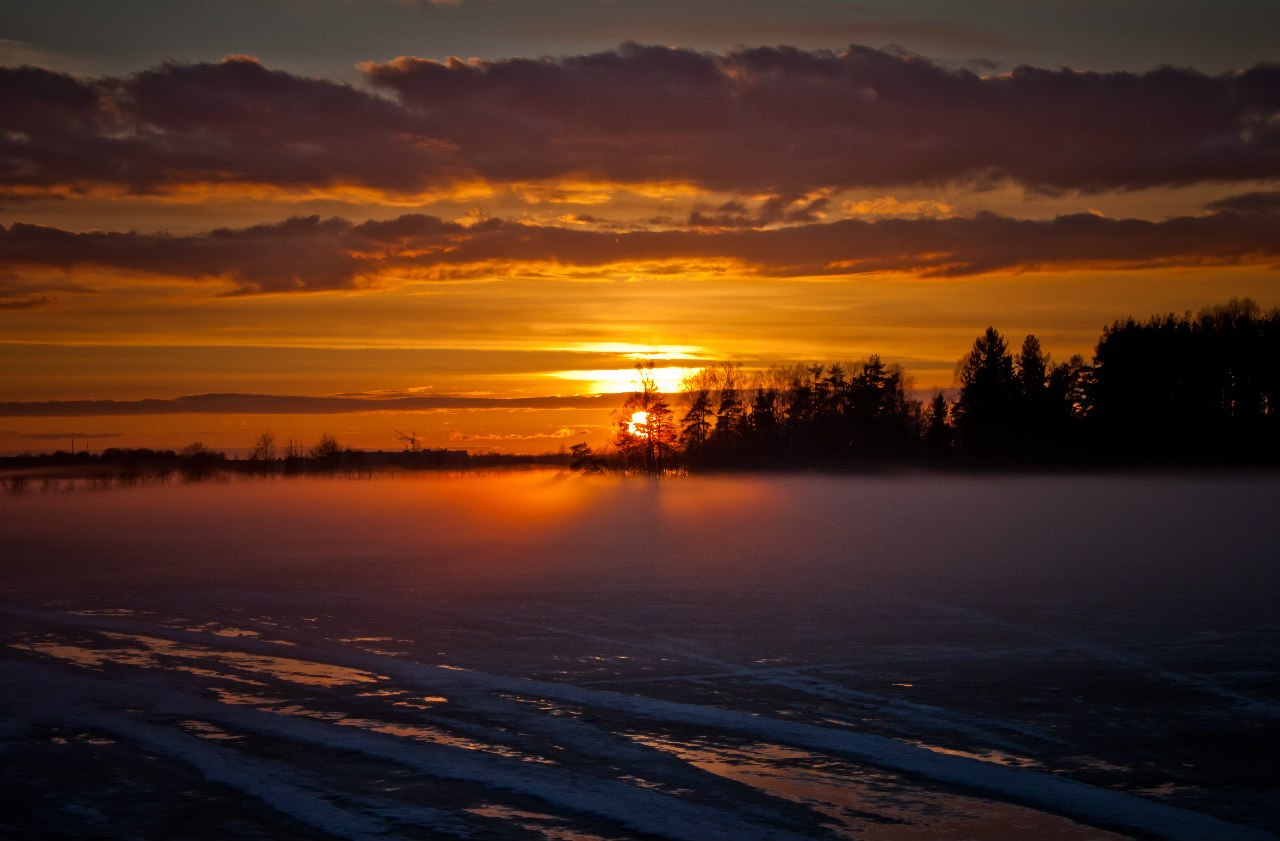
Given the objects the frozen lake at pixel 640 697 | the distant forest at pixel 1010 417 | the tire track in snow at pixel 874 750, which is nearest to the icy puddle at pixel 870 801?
the frozen lake at pixel 640 697

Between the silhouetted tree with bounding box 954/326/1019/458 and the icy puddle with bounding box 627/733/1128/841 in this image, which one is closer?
the icy puddle with bounding box 627/733/1128/841

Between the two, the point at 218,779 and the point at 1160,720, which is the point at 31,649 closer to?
the point at 218,779

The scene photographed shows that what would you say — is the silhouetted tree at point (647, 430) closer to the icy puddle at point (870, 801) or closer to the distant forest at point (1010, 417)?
the distant forest at point (1010, 417)

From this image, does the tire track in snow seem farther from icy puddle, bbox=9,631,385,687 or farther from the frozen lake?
icy puddle, bbox=9,631,385,687

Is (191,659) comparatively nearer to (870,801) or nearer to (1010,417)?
(870,801)

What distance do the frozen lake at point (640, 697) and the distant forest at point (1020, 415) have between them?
3022 inches

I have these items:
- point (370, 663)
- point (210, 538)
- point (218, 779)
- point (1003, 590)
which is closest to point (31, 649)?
point (370, 663)

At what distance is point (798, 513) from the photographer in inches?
2250

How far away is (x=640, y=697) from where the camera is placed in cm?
1249

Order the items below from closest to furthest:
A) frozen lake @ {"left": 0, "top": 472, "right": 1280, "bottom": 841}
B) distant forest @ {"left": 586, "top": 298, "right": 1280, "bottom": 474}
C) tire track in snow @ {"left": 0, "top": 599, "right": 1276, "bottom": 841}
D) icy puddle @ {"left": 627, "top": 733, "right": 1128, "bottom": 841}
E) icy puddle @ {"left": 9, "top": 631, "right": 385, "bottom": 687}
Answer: icy puddle @ {"left": 627, "top": 733, "right": 1128, "bottom": 841}, tire track in snow @ {"left": 0, "top": 599, "right": 1276, "bottom": 841}, frozen lake @ {"left": 0, "top": 472, "right": 1280, "bottom": 841}, icy puddle @ {"left": 9, "top": 631, "right": 385, "bottom": 687}, distant forest @ {"left": 586, "top": 298, "right": 1280, "bottom": 474}

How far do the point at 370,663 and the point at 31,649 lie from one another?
4.67 m

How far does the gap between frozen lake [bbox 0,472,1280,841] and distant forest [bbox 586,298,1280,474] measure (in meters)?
76.8

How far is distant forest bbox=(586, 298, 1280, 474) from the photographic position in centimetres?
9844

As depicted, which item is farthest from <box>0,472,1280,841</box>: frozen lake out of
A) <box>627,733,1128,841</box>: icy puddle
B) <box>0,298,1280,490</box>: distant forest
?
<box>0,298,1280,490</box>: distant forest
